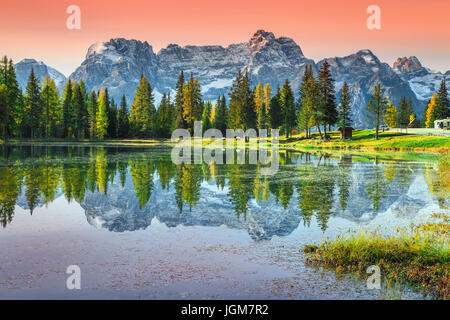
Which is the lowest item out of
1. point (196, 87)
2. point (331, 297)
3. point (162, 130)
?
point (331, 297)

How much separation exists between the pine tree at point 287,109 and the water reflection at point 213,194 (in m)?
64.7

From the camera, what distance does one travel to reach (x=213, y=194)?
21.6 metres

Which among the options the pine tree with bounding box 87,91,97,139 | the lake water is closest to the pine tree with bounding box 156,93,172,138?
the pine tree with bounding box 87,91,97,139

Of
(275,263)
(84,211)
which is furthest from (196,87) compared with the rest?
(275,263)

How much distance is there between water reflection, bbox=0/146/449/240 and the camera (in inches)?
618

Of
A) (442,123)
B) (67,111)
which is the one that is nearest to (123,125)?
(67,111)

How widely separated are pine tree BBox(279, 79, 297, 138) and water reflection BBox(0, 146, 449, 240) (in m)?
64.7

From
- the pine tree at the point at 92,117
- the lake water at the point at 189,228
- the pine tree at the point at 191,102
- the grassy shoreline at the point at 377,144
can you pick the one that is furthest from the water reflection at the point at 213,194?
the pine tree at the point at 191,102

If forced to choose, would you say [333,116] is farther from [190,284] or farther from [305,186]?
[190,284]

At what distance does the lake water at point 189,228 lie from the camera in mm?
8719

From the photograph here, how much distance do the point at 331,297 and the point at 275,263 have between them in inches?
89.7

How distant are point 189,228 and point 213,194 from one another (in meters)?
7.49

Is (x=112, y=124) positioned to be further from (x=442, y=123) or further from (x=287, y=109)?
(x=442, y=123)

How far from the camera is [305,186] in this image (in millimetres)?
24531
